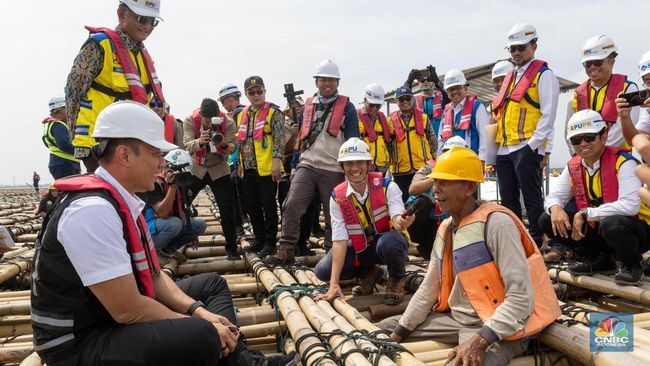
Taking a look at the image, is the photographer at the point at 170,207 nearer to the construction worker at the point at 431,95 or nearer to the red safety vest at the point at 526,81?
the red safety vest at the point at 526,81

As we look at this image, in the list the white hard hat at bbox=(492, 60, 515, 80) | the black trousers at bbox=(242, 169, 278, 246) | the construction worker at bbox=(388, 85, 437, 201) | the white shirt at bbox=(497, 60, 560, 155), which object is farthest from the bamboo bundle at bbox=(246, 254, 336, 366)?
the white hard hat at bbox=(492, 60, 515, 80)

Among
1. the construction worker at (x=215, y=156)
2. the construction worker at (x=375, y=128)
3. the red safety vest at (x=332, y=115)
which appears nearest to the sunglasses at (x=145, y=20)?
the construction worker at (x=215, y=156)

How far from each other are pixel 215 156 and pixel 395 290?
258 centimetres

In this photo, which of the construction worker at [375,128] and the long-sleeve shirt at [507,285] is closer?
the long-sleeve shirt at [507,285]

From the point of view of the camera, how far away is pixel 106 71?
3.51m

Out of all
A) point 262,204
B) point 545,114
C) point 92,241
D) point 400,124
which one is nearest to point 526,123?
point 545,114

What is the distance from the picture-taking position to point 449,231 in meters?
3.03

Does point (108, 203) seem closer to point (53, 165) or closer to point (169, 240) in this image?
point (169, 240)

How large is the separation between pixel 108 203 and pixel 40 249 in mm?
354

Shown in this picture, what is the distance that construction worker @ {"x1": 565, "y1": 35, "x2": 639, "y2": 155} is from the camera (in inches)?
177

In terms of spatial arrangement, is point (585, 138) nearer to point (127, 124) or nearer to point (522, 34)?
point (522, 34)

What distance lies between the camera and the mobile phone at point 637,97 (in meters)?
3.74

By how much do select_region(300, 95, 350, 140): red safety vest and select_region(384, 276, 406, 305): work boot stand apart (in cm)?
171

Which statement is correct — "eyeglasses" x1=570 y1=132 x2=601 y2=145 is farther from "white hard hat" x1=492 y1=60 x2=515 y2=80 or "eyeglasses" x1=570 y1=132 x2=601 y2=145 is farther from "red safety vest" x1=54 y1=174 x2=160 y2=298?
"red safety vest" x1=54 y1=174 x2=160 y2=298
